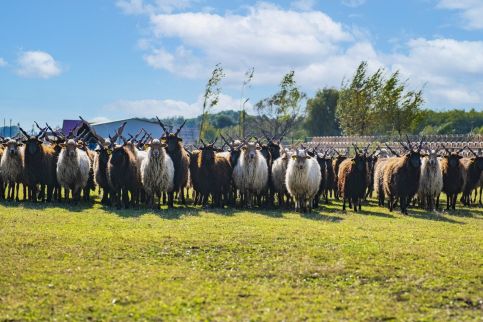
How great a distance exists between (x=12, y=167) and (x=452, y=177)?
14414 mm

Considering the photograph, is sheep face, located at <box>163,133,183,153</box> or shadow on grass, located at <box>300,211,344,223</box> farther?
sheep face, located at <box>163,133,183,153</box>

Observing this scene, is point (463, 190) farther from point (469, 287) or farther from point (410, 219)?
point (469, 287)

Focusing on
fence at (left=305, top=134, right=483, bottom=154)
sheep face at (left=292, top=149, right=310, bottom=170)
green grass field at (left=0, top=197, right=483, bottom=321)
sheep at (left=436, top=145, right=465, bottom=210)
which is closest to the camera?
green grass field at (left=0, top=197, right=483, bottom=321)

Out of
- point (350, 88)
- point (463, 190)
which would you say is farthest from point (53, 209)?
point (350, 88)

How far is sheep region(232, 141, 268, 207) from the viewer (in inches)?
742

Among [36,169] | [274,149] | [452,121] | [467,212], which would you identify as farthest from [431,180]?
[452,121]

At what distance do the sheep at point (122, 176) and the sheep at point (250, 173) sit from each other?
3.17 meters

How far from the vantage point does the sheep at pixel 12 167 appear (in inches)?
756

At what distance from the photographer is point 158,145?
17922 millimetres

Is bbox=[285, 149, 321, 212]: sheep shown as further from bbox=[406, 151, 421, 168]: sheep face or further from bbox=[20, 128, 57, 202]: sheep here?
bbox=[20, 128, 57, 202]: sheep

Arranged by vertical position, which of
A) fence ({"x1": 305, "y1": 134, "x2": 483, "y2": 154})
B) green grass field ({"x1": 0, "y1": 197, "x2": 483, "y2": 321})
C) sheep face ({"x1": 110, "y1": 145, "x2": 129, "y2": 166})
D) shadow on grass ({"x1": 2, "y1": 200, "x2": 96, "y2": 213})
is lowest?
green grass field ({"x1": 0, "y1": 197, "x2": 483, "y2": 321})

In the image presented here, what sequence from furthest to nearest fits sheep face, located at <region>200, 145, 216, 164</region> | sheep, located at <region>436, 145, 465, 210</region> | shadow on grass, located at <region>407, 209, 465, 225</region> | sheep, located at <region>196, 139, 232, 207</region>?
sheep, located at <region>436, 145, 465, 210</region> → sheep face, located at <region>200, 145, 216, 164</region> → sheep, located at <region>196, 139, 232, 207</region> → shadow on grass, located at <region>407, 209, 465, 225</region>

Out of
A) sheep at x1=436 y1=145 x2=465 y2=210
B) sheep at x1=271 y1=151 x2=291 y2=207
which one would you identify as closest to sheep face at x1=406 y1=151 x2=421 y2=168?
sheep at x1=436 y1=145 x2=465 y2=210

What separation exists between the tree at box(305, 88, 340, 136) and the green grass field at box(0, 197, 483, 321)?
71.4m
